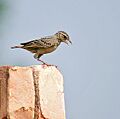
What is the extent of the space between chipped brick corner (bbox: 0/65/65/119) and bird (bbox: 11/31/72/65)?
2.74m

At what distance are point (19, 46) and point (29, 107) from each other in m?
3.24

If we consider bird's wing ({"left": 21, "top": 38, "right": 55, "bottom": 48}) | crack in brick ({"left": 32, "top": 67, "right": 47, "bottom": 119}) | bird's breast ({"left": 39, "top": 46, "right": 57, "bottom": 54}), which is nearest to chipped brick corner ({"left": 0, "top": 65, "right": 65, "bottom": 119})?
crack in brick ({"left": 32, "top": 67, "right": 47, "bottom": 119})

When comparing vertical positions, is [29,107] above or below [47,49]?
below

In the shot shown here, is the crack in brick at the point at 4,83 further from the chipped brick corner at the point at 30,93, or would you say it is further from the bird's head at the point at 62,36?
the bird's head at the point at 62,36

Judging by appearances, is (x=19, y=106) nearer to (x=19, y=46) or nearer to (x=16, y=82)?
(x=16, y=82)

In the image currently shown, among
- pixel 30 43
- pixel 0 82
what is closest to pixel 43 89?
pixel 0 82

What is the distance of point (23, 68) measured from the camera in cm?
569

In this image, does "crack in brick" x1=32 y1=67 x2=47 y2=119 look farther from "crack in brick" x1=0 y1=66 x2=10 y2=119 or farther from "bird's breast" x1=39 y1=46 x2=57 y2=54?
"bird's breast" x1=39 y1=46 x2=57 y2=54

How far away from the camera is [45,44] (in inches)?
345

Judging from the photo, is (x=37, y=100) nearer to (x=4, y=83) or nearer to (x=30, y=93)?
(x=30, y=93)

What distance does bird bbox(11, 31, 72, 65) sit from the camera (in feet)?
28.6

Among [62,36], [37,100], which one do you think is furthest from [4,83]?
[62,36]

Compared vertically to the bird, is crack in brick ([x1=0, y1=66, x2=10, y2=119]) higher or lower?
Result: lower

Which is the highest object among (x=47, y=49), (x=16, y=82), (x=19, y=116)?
(x=47, y=49)
